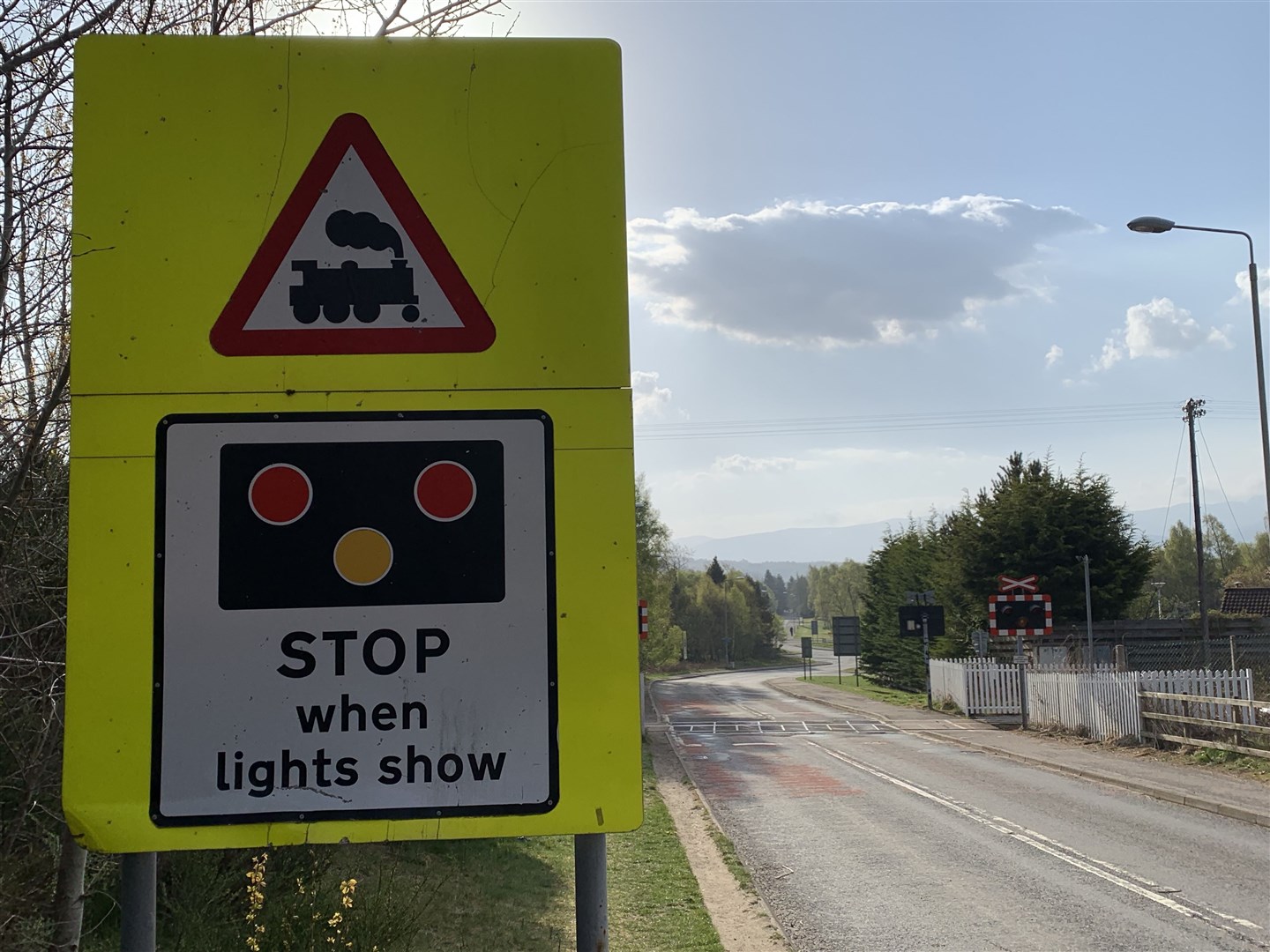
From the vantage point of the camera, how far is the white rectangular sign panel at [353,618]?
5.65 ft

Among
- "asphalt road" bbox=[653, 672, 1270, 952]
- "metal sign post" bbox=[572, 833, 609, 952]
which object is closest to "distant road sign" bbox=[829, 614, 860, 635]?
"asphalt road" bbox=[653, 672, 1270, 952]

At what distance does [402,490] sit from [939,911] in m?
7.77

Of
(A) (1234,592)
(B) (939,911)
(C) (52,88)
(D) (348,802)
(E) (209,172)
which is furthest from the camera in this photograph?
(A) (1234,592)

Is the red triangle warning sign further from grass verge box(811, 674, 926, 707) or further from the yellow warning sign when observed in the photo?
grass verge box(811, 674, 926, 707)

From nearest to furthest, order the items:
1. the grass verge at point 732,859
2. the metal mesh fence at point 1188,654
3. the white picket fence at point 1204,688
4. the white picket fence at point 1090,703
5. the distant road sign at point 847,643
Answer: the grass verge at point 732,859 < the white picket fence at point 1204,688 < the white picket fence at point 1090,703 < the metal mesh fence at point 1188,654 < the distant road sign at point 847,643

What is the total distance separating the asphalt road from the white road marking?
0.02 meters

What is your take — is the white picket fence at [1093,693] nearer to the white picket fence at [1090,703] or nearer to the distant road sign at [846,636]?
the white picket fence at [1090,703]

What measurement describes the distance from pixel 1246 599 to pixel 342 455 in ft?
198

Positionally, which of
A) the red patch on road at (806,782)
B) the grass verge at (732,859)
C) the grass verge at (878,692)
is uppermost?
the grass verge at (732,859)

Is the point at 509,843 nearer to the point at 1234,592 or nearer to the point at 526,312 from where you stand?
the point at 526,312

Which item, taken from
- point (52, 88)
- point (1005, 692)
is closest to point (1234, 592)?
point (1005, 692)

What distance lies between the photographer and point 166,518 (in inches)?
68.4

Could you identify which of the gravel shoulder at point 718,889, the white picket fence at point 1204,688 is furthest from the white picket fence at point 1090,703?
the gravel shoulder at point 718,889

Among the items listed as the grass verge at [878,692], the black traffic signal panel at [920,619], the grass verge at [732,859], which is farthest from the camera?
the grass verge at [878,692]
